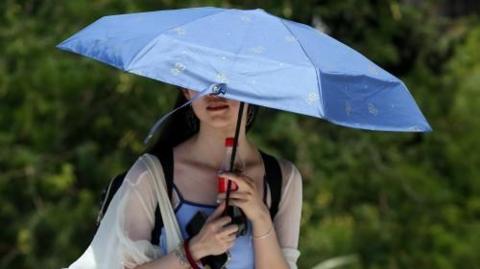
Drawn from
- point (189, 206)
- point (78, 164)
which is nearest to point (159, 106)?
point (78, 164)

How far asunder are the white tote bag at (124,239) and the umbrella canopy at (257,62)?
37cm

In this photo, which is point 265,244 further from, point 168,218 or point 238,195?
point 168,218

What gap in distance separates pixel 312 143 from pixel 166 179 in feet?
10.8

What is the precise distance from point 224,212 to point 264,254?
0.17 metres

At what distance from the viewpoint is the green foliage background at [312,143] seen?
5.21 m

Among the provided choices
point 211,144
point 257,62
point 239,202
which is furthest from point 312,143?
point 257,62

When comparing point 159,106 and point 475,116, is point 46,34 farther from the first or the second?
point 475,116

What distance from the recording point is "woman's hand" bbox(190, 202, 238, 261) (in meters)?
2.64

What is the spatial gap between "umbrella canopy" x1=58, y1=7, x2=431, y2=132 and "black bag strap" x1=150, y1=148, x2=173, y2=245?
370 millimetres

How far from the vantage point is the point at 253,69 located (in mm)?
2393

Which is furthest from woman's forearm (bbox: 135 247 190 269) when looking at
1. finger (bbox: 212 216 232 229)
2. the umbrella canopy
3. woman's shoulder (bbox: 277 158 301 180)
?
the umbrella canopy

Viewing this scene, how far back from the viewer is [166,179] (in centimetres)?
275

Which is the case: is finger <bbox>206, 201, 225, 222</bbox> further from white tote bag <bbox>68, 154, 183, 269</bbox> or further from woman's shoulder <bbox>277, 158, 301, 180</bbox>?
woman's shoulder <bbox>277, 158, 301, 180</bbox>

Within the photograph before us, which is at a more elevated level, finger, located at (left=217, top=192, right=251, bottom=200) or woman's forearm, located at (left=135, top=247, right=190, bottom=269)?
finger, located at (left=217, top=192, right=251, bottom=200)
